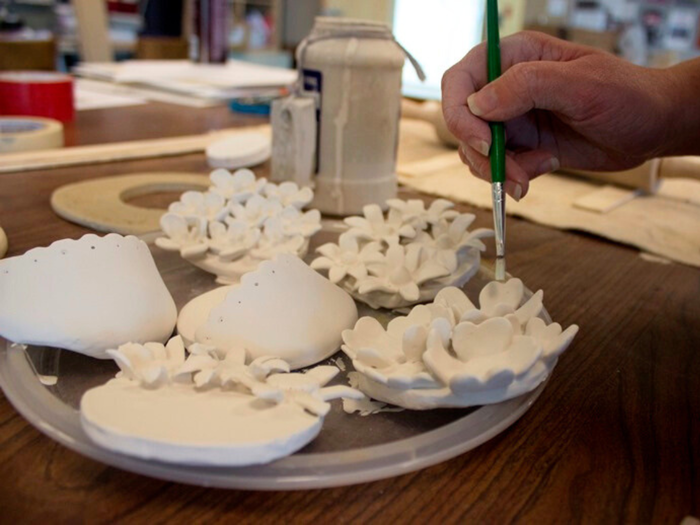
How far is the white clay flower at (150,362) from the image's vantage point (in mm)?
358

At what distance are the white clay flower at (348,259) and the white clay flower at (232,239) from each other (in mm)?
72

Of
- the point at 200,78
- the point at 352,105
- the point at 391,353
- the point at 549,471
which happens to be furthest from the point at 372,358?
the point at 200,78

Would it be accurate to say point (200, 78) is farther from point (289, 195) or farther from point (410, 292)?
point (410, 292)

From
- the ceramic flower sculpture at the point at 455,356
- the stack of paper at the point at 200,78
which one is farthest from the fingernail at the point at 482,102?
the stack of paper at the point at 200,78

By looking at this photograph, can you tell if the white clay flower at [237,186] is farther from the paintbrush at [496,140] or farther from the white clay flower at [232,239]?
Answer: the paintbrush at [496,140]

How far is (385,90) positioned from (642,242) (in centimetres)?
37

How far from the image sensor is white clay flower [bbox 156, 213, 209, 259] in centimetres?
59

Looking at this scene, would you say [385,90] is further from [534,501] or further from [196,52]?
[196,52]

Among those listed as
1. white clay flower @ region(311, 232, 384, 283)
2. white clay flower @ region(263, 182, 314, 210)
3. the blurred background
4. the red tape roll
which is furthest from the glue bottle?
the blurred background

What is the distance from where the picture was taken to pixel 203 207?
625mm

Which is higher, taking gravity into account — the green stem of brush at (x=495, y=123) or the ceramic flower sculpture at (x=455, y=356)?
the green stem of brush at (x=495, y=123)

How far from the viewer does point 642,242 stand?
77 centimetres

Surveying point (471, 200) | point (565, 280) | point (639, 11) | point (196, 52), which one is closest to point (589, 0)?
point (639, 11)

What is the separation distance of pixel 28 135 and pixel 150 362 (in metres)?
0.73
